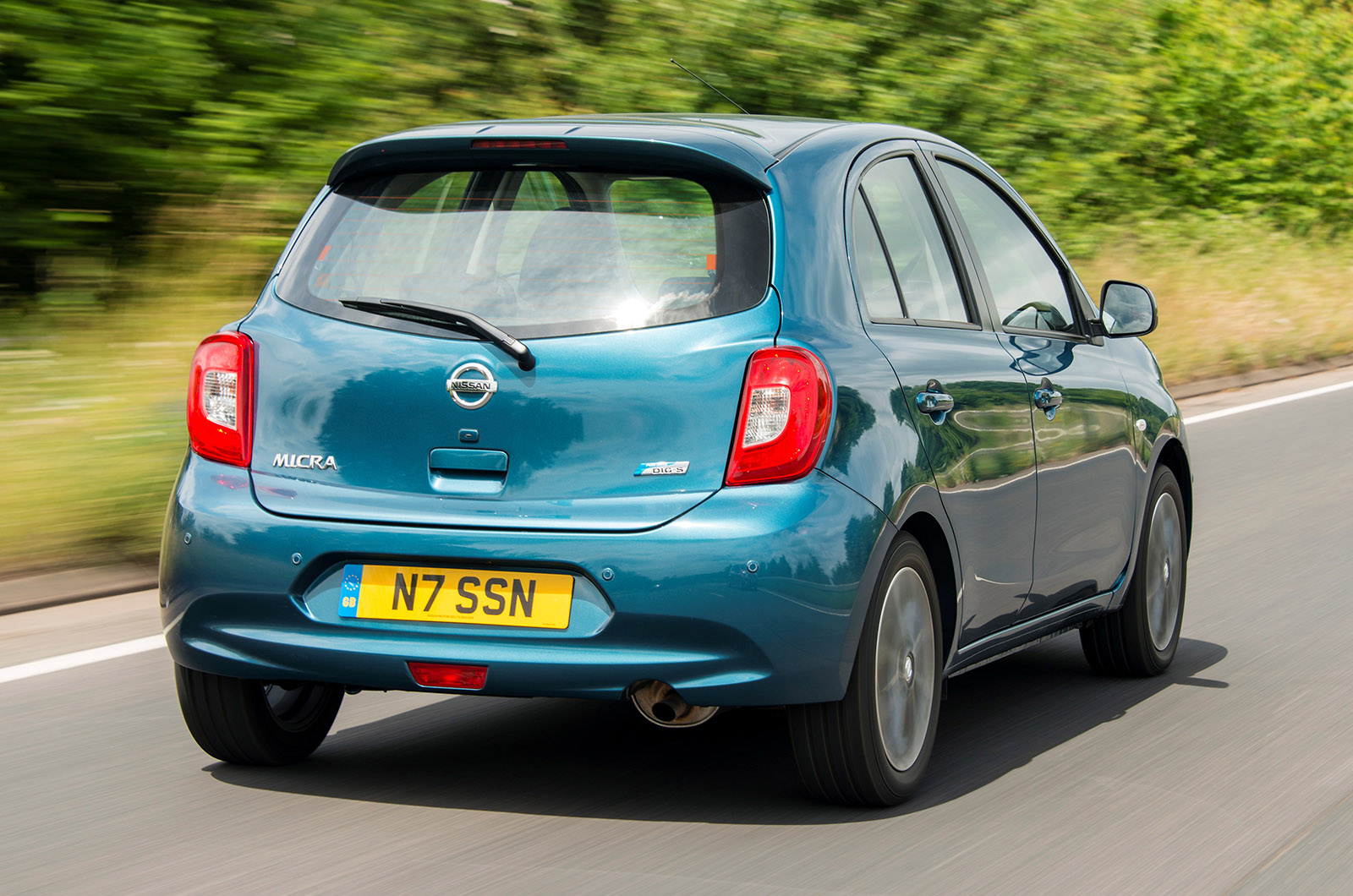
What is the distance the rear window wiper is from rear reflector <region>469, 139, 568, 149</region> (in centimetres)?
45

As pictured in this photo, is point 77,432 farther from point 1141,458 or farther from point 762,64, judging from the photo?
point 762,64

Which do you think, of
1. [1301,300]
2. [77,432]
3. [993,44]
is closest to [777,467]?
[77,432]

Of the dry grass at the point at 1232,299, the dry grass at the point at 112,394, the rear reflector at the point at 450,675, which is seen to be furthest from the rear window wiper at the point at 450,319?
the dry grass at the point at 1232,299

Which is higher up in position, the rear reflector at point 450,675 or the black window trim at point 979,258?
the black window trim at point 979,258

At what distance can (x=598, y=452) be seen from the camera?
4.20m

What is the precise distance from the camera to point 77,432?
807cm

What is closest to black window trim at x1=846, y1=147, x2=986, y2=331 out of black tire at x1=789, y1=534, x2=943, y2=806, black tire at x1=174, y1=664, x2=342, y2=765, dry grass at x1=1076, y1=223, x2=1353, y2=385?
black tire at x1=789, y1=534, x2=943, y2=806

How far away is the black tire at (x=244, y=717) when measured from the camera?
15.5 ft

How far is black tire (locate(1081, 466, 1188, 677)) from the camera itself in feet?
20.3

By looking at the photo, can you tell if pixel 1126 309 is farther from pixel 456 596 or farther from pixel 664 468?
pixel 456 596

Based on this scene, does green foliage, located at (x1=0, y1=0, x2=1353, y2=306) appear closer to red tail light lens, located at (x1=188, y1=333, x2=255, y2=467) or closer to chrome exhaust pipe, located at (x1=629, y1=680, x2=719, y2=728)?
red tail light lens, located at (x1=188, y1=333, x2=255, y2=467)

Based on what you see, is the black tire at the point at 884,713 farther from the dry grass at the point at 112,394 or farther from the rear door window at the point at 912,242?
the dry grass at the point at 112,394

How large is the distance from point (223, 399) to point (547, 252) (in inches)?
34.2

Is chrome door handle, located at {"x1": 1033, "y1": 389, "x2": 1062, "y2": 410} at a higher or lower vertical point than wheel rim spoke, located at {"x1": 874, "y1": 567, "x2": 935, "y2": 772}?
higher
